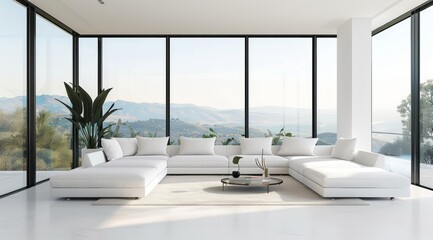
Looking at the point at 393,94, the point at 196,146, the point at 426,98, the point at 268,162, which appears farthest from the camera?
the point at 393,94

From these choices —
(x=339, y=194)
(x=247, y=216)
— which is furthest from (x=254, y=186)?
(x=247, y=216)

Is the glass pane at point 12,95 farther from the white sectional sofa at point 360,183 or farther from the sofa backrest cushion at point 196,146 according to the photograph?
the white sectional sofa at point 360,183

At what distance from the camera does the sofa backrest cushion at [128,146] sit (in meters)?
9.78

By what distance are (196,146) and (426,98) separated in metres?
4.39

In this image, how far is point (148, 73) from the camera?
10.8 metres

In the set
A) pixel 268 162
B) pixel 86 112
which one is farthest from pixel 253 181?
pixel 86 112

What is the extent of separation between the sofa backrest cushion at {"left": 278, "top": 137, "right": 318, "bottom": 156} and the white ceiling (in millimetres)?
2288

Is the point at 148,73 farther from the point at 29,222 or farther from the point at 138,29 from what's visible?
the point at 29,222

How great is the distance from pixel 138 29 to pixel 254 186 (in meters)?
4.33

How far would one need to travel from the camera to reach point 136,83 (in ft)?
35.6

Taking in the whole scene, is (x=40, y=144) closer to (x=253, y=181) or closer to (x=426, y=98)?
(x=253, y=181)

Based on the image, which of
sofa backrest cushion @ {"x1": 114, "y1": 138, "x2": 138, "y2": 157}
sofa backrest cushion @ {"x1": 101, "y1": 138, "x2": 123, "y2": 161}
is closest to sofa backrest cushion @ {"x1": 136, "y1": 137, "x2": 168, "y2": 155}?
sofa backrest cushion @ {"x1": 114, "y1": 138, "x2": 138, "y2": 157}

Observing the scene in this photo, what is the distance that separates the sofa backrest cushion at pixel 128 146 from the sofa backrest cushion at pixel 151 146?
107 mm

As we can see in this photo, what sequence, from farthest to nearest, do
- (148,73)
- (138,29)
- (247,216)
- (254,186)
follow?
(148,73) → (138,29) → (254,186) → (247,216)
